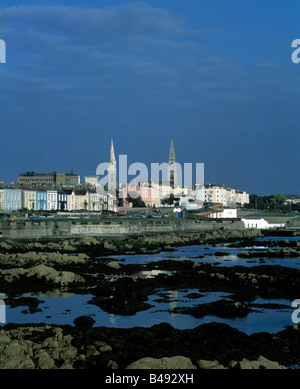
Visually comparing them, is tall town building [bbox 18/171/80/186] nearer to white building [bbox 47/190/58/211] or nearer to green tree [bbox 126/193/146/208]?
green tree [bbox 126/193/146/208]

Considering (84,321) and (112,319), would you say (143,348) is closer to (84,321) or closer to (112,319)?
(84,321)

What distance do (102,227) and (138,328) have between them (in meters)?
47.2

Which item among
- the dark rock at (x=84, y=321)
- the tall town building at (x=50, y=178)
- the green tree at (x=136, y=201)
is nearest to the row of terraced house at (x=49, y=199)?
the green tree at (x=136, y=201)

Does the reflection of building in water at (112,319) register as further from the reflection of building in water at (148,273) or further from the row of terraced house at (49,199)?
the row of terraced house at (49,199)

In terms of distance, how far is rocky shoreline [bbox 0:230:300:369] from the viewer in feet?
44.6

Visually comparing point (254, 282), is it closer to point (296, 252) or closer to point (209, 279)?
point (209, 279)

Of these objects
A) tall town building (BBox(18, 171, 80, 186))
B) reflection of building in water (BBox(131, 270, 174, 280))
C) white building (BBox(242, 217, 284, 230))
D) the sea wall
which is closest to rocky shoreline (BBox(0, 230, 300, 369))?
reflection of building in water (BBox(131, 270, 174, 280))

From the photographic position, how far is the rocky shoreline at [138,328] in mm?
13602

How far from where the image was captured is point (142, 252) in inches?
1825

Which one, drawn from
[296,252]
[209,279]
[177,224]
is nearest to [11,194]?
[177,224]

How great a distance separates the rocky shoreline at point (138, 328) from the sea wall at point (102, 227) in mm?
15839

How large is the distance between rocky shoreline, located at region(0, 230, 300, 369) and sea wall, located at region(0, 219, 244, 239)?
15.8 m
